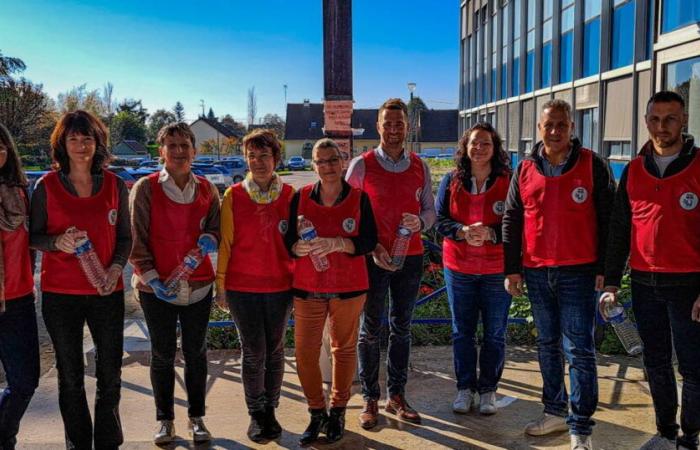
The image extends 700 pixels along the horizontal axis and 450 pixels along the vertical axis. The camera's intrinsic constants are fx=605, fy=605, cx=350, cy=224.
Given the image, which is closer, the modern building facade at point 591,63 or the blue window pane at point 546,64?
the modern building facade at point 591,63

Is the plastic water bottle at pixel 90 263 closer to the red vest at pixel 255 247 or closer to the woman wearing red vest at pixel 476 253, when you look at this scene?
the red vest at pixel 255 247

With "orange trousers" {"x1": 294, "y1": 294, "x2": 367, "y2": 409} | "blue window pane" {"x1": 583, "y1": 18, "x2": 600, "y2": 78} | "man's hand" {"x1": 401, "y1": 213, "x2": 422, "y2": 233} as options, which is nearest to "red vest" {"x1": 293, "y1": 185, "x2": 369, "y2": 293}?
"orange trousers" {"x1": 294, "y1": 294, "x2": 367, "y2": 409}

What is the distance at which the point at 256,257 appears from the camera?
3.66 meters

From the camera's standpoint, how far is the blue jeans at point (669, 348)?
10.8 ft

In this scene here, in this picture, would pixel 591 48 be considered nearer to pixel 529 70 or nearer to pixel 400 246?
pixel 529 70

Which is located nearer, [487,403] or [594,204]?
[594,204]

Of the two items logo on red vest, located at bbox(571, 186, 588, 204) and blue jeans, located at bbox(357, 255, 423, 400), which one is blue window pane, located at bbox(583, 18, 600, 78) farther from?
blue jeans, located at bbox(357, 255, 423, 400)

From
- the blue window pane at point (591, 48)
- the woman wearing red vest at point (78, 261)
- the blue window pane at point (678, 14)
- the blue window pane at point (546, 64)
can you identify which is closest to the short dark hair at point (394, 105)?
the woman wearing red vest at point (78, 261)

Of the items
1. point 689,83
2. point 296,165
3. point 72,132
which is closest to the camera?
point 72,132

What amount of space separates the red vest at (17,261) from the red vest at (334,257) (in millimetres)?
1489

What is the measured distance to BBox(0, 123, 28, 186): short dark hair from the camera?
10.7 feet

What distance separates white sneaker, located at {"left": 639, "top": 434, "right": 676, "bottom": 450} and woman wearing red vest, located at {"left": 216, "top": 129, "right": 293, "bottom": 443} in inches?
90.1

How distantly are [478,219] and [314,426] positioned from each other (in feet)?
5.63

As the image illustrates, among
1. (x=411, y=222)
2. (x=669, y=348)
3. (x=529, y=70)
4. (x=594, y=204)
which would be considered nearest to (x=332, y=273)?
(x=411, y=222)
